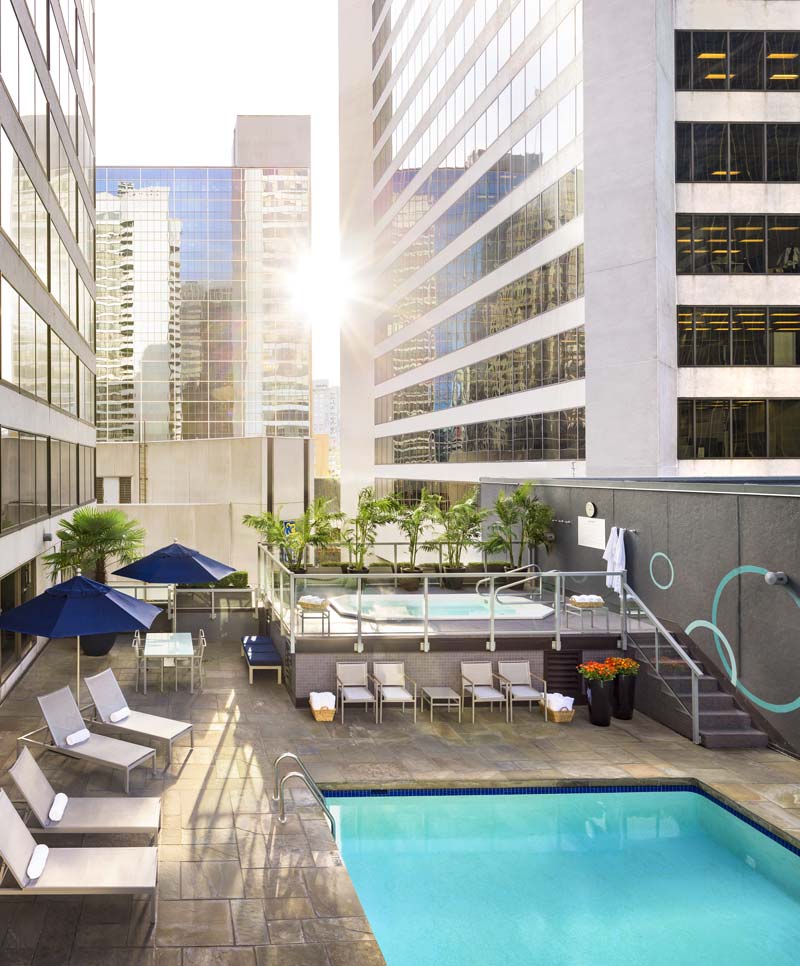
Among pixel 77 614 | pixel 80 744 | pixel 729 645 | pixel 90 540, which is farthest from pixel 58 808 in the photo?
pixel 90 540

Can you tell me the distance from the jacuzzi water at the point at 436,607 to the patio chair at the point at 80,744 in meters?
4.63

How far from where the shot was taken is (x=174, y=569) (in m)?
16.8

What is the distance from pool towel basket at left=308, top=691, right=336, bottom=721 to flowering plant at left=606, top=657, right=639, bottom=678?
15.2 ft

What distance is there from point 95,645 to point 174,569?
2920 mm

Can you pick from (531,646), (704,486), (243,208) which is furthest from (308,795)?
(243,208)

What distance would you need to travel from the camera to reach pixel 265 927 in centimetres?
712

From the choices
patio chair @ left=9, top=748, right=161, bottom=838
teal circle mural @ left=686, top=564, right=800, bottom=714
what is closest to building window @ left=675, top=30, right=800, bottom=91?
teal circle mural @ left=686, top=564, right=800, bottom=714

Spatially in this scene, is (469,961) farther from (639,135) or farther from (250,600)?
(639,135)

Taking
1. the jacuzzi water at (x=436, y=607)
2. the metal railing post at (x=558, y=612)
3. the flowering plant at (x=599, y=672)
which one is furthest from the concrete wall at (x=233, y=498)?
the flowering plant at (x=599, y=672)

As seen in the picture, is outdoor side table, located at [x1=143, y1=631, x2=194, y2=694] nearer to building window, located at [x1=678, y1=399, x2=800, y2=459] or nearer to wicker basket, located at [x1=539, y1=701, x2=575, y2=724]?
wicker basket, located at [x1=539, y1=701, x2=575, y2=724]

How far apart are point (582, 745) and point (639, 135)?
20058mm

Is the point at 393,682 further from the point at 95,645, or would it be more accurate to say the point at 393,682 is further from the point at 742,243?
the point at 742,243

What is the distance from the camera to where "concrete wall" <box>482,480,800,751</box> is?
12.4 metres

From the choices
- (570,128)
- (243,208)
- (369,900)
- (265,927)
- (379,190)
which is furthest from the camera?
(243,208)
